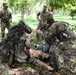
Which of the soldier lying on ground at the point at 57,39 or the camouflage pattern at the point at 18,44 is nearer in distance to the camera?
the soldier lying on ground at the point at 57,39

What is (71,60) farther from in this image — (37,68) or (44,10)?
(44,10)

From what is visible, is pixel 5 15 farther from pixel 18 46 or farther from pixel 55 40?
pixel 55 40

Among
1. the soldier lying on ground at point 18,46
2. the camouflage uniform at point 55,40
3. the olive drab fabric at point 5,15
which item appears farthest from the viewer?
the olive drab fabric at point 5,15

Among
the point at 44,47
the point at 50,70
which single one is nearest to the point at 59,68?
the point at 50,70

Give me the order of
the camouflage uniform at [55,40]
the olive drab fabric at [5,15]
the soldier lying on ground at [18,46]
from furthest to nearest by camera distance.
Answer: the olive drab fabric at [5,15]
the soldier lying on ground at [18,46]
the camouflage uniform at [55,40]

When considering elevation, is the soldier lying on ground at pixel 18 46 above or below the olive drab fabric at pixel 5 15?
below

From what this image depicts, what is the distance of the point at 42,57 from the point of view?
8.15 meters

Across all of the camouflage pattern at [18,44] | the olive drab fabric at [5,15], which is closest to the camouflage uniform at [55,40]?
the camouflage pattern at [18,44]

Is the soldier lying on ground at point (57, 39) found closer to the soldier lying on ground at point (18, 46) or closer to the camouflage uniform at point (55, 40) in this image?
the camouflage uniform at point (55, 40)

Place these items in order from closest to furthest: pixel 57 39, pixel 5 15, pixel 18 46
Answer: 1. pixel 18 46
2. pixel 57 39
3. pixel 5 15

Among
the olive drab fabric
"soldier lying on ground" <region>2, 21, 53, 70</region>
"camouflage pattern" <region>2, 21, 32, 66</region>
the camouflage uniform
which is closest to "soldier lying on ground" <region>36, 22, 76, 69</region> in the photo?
the camouflage uniform

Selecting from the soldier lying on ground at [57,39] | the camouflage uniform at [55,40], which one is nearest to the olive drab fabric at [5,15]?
the camouflage uniform at [55,40]

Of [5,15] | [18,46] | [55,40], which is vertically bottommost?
[18,46]

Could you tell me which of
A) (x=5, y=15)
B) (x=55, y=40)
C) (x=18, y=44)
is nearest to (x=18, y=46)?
(x=18, y=44)
